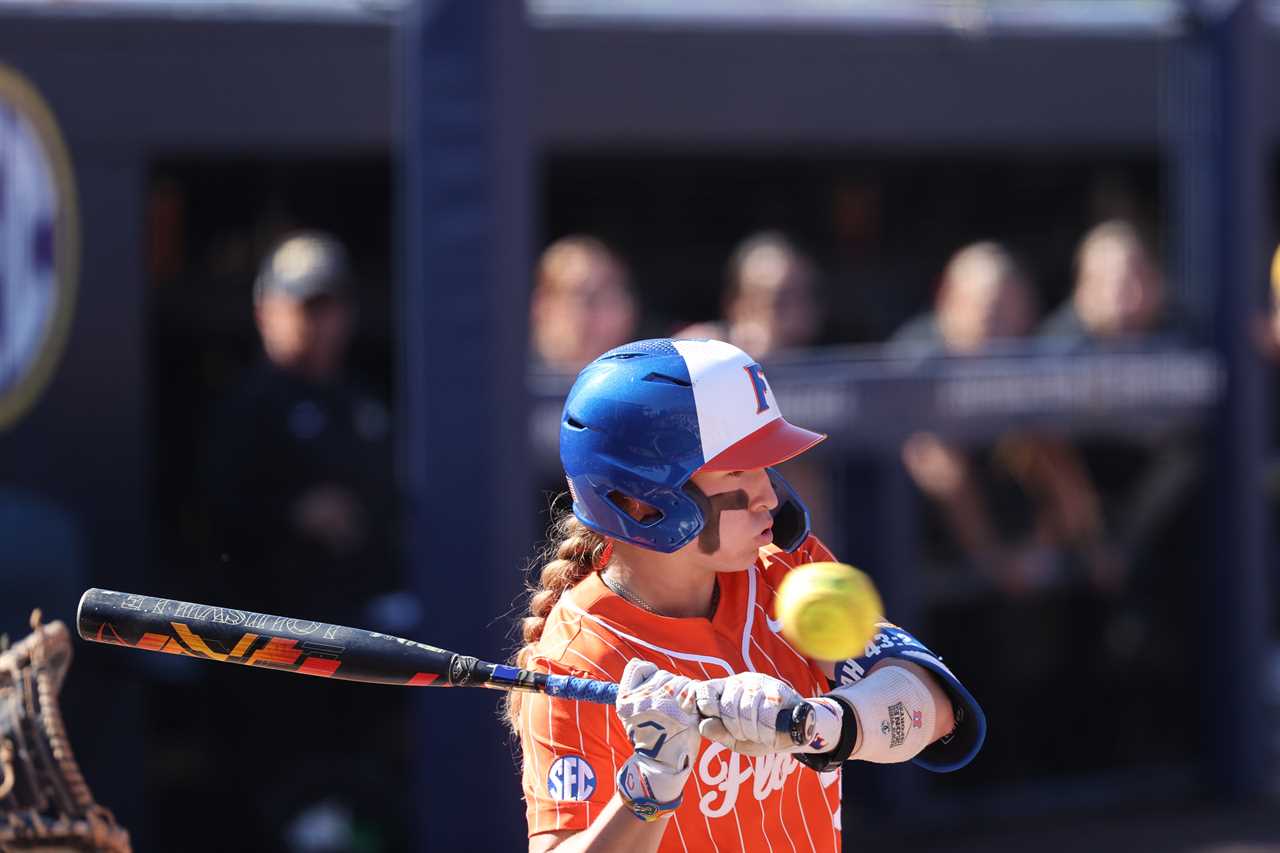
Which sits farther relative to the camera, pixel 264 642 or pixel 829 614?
pixel 264 642

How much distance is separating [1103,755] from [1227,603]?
2.06 feet

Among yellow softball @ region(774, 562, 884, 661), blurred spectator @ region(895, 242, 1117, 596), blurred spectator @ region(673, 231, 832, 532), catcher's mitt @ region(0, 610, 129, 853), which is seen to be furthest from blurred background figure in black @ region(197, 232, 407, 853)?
yellow softball @ region(774, 562, 884, 661)

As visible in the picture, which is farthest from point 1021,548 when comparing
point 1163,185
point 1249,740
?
point 1163,185

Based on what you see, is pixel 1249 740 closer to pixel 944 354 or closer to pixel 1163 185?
pixel 944 354

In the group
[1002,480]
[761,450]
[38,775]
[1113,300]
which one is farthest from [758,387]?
[1113,300]

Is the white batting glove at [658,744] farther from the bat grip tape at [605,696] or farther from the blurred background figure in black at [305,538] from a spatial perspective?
the blurred background figure in black at [305,538]

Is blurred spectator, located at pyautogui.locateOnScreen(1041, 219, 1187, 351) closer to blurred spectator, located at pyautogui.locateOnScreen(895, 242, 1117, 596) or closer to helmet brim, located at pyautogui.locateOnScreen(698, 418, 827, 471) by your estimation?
blurred spectator, located at pyautogui.locateOnScreen(895, 242, 1117, 596)

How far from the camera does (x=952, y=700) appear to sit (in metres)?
2.08

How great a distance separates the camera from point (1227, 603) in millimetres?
5605

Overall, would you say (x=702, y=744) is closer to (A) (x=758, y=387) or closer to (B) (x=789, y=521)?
(B) (x=789, y=521)

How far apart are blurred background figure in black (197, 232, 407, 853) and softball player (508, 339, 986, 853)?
2.43 meters

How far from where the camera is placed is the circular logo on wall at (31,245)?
14.0 ft

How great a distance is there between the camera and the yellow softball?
184 cm

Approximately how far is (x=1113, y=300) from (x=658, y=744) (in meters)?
4.17
